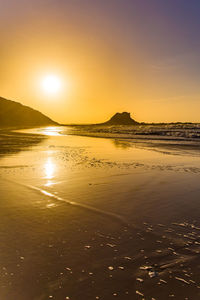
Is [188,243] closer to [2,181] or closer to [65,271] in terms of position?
[65,271]

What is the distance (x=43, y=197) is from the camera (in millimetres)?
5793

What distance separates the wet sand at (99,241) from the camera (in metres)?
2.60

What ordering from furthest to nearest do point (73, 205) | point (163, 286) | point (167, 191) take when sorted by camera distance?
point (167, 191) < point (73, 205) < point (163, 286)

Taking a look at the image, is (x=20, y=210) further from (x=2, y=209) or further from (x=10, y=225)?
(x=10, y=225)

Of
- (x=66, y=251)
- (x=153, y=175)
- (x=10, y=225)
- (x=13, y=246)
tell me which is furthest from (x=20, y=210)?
(x=153, y=175)

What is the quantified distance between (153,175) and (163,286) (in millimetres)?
6059

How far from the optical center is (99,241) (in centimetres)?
363

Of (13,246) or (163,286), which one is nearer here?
(163,286)

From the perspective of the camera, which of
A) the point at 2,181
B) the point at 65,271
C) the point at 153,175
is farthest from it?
the point at 153,175

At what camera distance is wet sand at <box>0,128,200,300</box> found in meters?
2.60

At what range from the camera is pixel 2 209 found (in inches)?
194

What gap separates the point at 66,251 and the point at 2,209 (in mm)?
2199

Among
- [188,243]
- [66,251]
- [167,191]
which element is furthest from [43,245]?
Answer: [167,191]

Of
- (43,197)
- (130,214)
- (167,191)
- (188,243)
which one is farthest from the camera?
(167,191)
